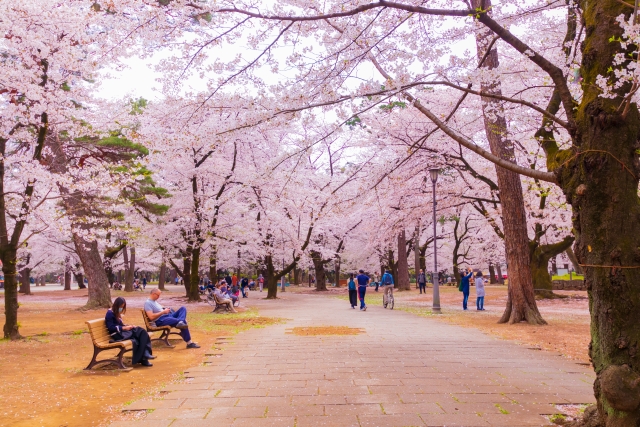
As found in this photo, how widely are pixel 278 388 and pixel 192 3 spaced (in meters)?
4.83

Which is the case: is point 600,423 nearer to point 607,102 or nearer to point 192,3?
point 607,102

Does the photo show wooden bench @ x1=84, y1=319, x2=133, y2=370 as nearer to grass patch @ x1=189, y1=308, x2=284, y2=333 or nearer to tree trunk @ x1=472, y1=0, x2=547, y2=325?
grass patch @ x1=189, y1=308, x2=284, y2=333

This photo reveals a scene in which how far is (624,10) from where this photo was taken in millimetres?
4328

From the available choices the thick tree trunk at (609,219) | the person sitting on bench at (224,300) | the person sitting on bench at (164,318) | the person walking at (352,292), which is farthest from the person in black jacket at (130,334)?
the person walking at (352,292)

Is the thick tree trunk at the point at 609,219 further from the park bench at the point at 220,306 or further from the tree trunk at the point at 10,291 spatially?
the park bench at the point at 220,306

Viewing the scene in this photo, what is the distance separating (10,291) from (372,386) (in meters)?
9.02

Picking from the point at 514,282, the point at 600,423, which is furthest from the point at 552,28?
the point at 600,423

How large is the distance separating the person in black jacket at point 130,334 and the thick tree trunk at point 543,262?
62.4 feet

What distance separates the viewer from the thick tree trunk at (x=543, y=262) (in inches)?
864

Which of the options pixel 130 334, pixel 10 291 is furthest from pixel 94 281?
pixel 130 334

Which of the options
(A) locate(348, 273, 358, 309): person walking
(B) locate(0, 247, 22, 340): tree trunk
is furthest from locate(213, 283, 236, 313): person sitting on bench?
(B) locate(0, 247, 22, 340): tree trunk

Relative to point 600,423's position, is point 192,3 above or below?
above

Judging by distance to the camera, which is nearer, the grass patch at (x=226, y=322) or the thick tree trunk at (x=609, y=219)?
the thick tree trunk at (x=609, y=219)

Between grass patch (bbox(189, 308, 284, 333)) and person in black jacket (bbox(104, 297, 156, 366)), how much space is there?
14.1ft
